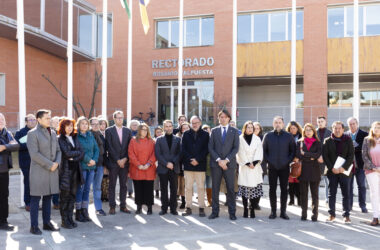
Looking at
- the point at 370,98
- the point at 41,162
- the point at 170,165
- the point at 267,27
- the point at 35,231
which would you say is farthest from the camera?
the point at 370,98

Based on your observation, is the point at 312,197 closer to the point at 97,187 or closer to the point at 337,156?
the point at 337,156

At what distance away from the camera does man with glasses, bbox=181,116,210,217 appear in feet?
23.6

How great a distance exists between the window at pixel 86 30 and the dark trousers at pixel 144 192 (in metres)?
15.8

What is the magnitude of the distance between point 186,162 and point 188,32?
14864 millimetres

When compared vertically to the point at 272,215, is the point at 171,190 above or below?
above

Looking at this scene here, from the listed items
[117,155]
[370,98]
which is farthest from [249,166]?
[370,98]

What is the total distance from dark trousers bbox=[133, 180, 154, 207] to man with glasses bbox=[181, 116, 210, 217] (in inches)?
27.9

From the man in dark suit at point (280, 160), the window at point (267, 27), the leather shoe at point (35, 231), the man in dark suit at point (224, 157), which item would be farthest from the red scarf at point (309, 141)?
the window at point (267, 27)

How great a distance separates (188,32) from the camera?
20953 mm

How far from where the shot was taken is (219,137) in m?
7.04

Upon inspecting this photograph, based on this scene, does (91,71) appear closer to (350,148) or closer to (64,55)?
(64,55)

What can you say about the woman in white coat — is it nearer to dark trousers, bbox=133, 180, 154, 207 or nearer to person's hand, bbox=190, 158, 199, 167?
person's hand, bbox=190, 158, 199, 167

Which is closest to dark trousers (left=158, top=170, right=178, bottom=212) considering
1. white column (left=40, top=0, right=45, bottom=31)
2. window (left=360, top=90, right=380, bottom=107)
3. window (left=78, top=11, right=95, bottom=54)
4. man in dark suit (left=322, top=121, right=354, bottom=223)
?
man in dark suit (left=322, top=121, right=354, bottom=223)

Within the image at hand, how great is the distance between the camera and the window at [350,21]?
18531 millimetres
